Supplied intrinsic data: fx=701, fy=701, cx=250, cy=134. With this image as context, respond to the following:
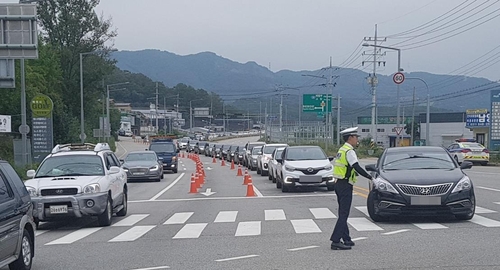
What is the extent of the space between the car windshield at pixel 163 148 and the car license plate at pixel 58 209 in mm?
26443

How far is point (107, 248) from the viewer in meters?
11.9

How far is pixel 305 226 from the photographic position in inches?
557

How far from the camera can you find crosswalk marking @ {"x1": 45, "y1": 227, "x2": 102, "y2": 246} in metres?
12.9

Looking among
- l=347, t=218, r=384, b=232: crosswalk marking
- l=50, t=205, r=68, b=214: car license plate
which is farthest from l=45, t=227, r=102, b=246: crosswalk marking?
l=347, t=218, r=384, b=232: crosswalk marking

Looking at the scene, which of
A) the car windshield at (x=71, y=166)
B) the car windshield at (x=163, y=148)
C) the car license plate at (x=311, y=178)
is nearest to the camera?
the car windshield at (x=71, y=166)

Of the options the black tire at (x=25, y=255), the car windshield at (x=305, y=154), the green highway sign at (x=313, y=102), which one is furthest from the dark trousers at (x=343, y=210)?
the green highway sign at (x=313, y=102)

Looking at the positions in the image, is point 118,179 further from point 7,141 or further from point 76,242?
point 7,141

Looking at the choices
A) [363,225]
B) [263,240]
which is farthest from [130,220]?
[363,225]

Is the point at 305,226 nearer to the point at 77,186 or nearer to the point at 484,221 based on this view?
the point at 484,221

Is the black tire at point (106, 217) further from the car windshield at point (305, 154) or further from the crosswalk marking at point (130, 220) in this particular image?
the car windshield at point (305, 154)

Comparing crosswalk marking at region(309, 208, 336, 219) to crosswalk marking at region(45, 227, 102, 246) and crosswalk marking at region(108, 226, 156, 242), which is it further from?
crosswalk marking at region(45, 227, 102, 246)

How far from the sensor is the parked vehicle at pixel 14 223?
346 inches

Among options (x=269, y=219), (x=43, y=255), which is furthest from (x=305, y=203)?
(x=43, y=255)

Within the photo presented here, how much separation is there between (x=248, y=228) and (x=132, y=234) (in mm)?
2310
